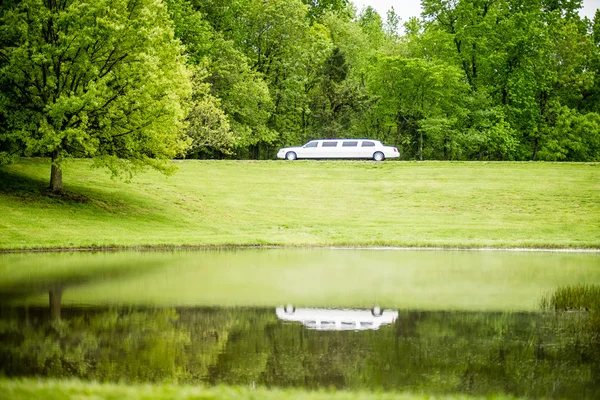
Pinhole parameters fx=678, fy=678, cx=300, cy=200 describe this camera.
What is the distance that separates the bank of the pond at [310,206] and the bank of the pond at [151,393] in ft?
58.4

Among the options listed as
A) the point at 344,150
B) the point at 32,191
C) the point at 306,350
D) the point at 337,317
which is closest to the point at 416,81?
the point at 344,150

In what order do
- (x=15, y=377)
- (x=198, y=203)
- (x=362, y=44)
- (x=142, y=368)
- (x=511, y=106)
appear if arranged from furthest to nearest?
(x=362, y=44) < (x=511, y=106) < (x=198, y=203) < (x=142, y=368) < (x=15, y=377)

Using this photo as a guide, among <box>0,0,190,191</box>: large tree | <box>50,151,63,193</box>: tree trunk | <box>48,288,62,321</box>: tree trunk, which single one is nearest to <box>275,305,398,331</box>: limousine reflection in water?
<box>48,288,62,321</box>: tree trunk

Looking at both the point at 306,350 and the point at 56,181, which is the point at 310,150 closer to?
the point at 56,181

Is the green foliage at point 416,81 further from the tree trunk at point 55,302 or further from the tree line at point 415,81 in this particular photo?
the tree trunk at point 55,302

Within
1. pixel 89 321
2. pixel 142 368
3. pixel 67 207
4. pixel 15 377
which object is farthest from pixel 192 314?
pixel 67 207

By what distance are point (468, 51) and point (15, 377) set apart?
185 ft

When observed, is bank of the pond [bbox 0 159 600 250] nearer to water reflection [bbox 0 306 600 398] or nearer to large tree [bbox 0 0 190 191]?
large tree [bbox 0 0 190 191]

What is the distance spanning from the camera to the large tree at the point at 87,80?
Answer: 96.4 ft

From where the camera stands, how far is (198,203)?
119ft

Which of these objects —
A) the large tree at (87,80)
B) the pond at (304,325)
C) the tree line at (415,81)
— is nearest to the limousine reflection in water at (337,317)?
the pond at (304,325)

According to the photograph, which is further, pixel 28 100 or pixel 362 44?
pixel 362 44

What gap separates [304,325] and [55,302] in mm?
5704

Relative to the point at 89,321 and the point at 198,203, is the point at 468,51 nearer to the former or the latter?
the point at 198,203
